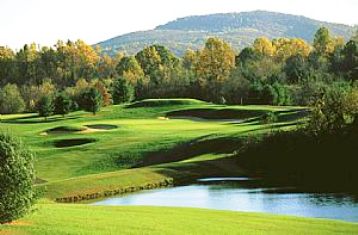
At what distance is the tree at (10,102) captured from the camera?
152m

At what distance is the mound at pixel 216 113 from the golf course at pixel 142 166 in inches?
6.4

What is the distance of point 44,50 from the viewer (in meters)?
199

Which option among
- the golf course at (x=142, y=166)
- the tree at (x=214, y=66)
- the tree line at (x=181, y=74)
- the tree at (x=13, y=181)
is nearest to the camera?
the tree at (x=13, y=181)

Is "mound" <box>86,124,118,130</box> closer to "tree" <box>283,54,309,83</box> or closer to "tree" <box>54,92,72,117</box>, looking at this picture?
"tree" <box>54,92,72,117</box>

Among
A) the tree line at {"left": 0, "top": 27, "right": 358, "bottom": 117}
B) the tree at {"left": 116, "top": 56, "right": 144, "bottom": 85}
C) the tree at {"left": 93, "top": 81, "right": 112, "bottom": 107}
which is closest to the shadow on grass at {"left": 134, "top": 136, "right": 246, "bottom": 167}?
the tree line at {"left": 0, "top": 27, "right": 358, "bottom": 117}

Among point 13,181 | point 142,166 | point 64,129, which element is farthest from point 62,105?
point 13,181

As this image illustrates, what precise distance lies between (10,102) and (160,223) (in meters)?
131

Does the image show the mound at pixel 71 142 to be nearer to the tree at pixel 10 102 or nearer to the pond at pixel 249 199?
the pond at pixel 249 199

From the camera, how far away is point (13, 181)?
23.5m

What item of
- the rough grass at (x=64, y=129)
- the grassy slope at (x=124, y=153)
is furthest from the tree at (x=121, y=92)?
the rough grass at (x=64, y=129)

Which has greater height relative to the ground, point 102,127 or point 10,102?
point 102,127

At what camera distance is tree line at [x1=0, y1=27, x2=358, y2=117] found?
118 m

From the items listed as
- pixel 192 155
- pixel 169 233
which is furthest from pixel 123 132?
pixel 169 233

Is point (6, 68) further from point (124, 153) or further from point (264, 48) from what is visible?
point (124, 153)
